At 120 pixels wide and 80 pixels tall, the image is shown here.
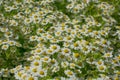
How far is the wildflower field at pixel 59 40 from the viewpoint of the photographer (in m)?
3.66

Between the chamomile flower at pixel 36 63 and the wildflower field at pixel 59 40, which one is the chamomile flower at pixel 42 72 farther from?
the chamomile flower at pixel 36 63

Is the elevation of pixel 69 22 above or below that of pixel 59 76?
above

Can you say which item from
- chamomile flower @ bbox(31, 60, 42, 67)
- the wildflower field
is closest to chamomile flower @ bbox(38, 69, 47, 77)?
the wildflower field

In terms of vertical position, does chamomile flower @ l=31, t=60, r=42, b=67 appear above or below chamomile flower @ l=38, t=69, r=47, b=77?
above

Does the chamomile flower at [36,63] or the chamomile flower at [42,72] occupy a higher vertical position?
the chamomile flower at [36,63]

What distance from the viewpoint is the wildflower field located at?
12.0ft

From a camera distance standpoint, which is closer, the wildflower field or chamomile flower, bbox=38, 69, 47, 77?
chamomile flower, bbox=38, 69, 47, 77

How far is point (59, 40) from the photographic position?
4082 mm

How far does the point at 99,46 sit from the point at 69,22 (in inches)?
27.1

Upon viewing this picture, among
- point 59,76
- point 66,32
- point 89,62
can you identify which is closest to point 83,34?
point 66,32

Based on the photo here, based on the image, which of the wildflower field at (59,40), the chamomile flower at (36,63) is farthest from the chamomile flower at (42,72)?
the chamomile flower at (36,63)

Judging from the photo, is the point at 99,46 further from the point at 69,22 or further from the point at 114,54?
the point at 69,22

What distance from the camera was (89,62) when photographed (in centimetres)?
375

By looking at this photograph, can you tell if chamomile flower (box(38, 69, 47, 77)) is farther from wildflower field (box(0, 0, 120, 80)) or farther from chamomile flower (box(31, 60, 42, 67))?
chamomile flower (box(31, 60, 42, 67))
